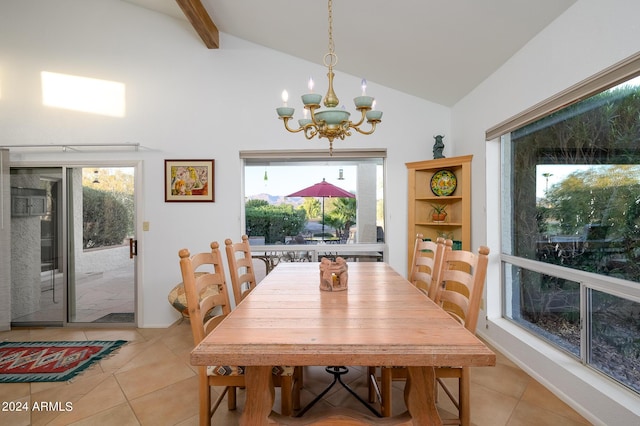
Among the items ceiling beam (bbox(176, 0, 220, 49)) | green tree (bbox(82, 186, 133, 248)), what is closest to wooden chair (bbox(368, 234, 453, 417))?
ceiling beam (bbox(176, 0, 220, 49))

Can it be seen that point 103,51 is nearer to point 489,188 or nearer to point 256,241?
point 256,241

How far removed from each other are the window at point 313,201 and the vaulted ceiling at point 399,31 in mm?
1087

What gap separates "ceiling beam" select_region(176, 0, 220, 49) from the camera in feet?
9.90

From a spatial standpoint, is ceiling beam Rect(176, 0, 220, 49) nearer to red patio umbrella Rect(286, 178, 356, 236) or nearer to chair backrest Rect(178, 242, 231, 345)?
red patio umbrella Rect(286, 178, 356, 236)

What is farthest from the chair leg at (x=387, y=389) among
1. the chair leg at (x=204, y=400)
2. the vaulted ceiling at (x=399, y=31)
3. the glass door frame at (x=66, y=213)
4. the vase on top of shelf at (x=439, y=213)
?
the glass door frame at (x=66, y=213)

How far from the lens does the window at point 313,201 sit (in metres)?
4.04

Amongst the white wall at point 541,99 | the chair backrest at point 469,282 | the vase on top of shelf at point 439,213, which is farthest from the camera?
the vase on top of shelf at point 439,213

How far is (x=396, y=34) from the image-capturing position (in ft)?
9.25

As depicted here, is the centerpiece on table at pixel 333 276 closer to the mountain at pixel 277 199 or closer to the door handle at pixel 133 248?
the mountain at pixel 277 199

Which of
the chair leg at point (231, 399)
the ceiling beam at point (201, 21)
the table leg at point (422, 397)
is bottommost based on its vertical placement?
the chair leg at point (231, 399)

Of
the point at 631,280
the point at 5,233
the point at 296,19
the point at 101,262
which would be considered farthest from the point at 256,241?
the point at 631,280

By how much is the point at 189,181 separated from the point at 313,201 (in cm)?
150

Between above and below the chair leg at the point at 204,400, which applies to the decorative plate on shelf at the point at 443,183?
above

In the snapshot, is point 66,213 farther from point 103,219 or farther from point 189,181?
point 189,181
